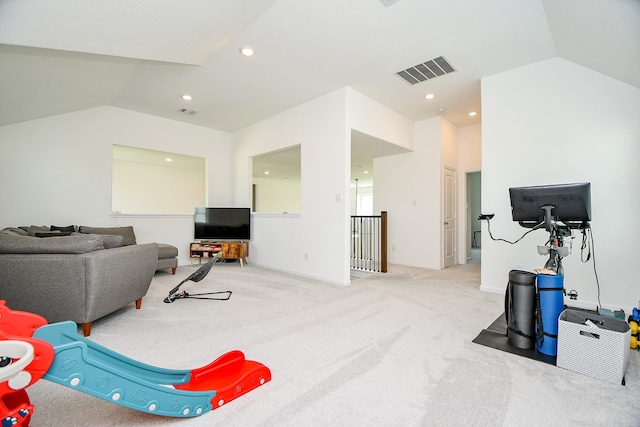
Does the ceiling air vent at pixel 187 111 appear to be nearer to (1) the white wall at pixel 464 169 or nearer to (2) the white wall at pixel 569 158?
(2) the white wall at pixel 569 158

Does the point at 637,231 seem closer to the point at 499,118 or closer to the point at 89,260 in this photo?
the point at 499,118

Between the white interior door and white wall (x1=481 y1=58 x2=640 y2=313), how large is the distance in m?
1.73

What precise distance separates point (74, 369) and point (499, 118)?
4653 mm

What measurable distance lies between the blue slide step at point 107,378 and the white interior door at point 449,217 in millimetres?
5196

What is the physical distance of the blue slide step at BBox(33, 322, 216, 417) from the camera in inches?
42.9

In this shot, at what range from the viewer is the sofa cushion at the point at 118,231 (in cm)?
442

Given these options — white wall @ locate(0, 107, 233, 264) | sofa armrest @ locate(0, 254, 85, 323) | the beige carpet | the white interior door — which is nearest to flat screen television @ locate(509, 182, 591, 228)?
the beige carpet

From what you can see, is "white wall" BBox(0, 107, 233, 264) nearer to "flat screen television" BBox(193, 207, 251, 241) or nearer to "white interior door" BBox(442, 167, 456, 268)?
"flat screen television" BBox(193, 207, 251, 241)

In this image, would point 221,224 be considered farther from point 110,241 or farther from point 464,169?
point 464,169

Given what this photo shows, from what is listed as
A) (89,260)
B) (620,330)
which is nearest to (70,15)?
(89,260)

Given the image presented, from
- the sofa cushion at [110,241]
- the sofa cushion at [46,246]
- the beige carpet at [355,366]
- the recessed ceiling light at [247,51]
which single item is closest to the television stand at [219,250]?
the beige carpet at [355,366]

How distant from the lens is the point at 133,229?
5184 millimetres

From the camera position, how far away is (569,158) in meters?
3.32

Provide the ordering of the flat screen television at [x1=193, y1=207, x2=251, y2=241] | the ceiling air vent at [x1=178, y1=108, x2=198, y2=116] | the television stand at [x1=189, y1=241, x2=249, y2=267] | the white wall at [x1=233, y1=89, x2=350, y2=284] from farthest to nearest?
the flat screen television at [x1=193, y1=207, x2=251, y2=241] → the television stand at [x1=189, y1=241, x2=249, y2=267] → the ceiling air vent at [x1=178, y1=108, x2=198, y2=116] → the white wall at [x1=233, y1=89, x2=350, y2=284]
